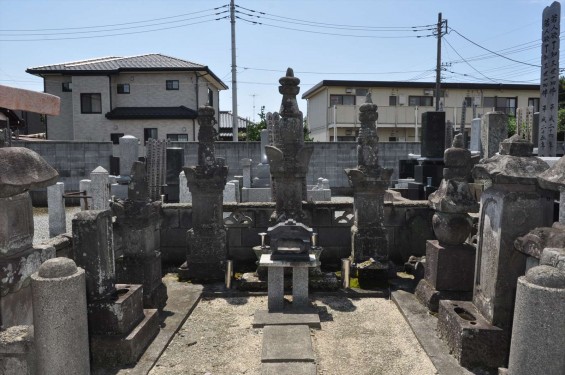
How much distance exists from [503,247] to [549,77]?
734 centimetres

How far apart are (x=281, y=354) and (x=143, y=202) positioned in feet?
8.64

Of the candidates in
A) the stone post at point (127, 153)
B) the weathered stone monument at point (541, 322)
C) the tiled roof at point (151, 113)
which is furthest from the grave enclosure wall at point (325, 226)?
the tiled roof at point (151, 113)

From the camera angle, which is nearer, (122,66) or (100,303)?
(100,303)

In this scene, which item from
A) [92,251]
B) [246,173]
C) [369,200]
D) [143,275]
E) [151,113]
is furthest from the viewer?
[151,113]

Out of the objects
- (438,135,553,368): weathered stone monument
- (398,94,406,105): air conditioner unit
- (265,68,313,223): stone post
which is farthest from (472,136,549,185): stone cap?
(398,94,406,105): air conditioner unit

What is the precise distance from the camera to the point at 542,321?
101 inches

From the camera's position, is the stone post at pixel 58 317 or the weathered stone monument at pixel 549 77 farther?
the weathered stone monument at pixel 549 77

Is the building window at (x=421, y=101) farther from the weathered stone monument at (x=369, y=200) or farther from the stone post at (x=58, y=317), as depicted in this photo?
the stone post at (x=58, y=317)

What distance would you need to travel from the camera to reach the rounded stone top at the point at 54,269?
2939mm

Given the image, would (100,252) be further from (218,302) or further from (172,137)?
(172,137)

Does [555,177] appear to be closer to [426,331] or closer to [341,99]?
[426,331]

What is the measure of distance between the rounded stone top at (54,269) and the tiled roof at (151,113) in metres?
22.8

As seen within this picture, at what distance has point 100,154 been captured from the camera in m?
16.2

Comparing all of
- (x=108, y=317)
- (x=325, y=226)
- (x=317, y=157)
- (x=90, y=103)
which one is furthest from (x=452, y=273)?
(x=90, y=103)
